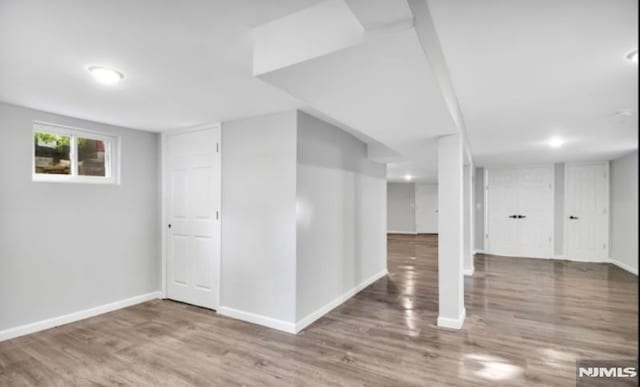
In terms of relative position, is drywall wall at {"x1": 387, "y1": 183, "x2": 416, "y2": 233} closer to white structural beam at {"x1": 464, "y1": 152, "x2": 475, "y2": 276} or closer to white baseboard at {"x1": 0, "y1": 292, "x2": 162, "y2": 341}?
white structural beam at {"x1": 464, "y1": 152, "x2": 475, "y2": 276}

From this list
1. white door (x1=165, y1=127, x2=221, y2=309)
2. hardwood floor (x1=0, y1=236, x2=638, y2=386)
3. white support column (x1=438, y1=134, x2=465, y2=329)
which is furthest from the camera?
white door (x1=165, y1=127, x2=221, y2=309)

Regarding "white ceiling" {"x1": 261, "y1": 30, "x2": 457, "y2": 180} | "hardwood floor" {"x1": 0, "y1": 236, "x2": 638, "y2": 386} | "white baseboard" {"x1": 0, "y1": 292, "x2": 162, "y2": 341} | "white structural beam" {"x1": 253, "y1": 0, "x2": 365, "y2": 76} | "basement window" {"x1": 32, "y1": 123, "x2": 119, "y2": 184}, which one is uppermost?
"white structural beam" {"x1": 253, "y1": 0, "x2": 365, "y2": 76}

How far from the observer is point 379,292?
462cm

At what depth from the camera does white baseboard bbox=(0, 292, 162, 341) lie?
3.10 meters

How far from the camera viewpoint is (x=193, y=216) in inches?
162

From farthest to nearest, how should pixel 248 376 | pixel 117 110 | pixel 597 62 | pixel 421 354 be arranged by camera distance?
pixel 117 110 → pixel 421 354 → pixel 248 376 → pixel 597 62

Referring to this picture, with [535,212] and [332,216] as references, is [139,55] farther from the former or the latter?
[535,212]

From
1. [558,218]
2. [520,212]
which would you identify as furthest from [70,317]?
[558,218]

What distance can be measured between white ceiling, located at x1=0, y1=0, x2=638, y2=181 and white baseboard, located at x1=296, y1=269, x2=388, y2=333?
6.72 ft

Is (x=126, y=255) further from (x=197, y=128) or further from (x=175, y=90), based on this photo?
(x=175, y=90)

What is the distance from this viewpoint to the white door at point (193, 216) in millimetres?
3895

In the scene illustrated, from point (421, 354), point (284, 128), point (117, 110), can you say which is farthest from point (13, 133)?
point (421, 354)

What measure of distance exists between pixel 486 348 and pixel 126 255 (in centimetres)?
420

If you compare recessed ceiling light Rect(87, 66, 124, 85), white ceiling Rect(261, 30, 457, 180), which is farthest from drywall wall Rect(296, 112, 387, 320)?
recessed ceiling light Rect(87, 66, 124, 85)
